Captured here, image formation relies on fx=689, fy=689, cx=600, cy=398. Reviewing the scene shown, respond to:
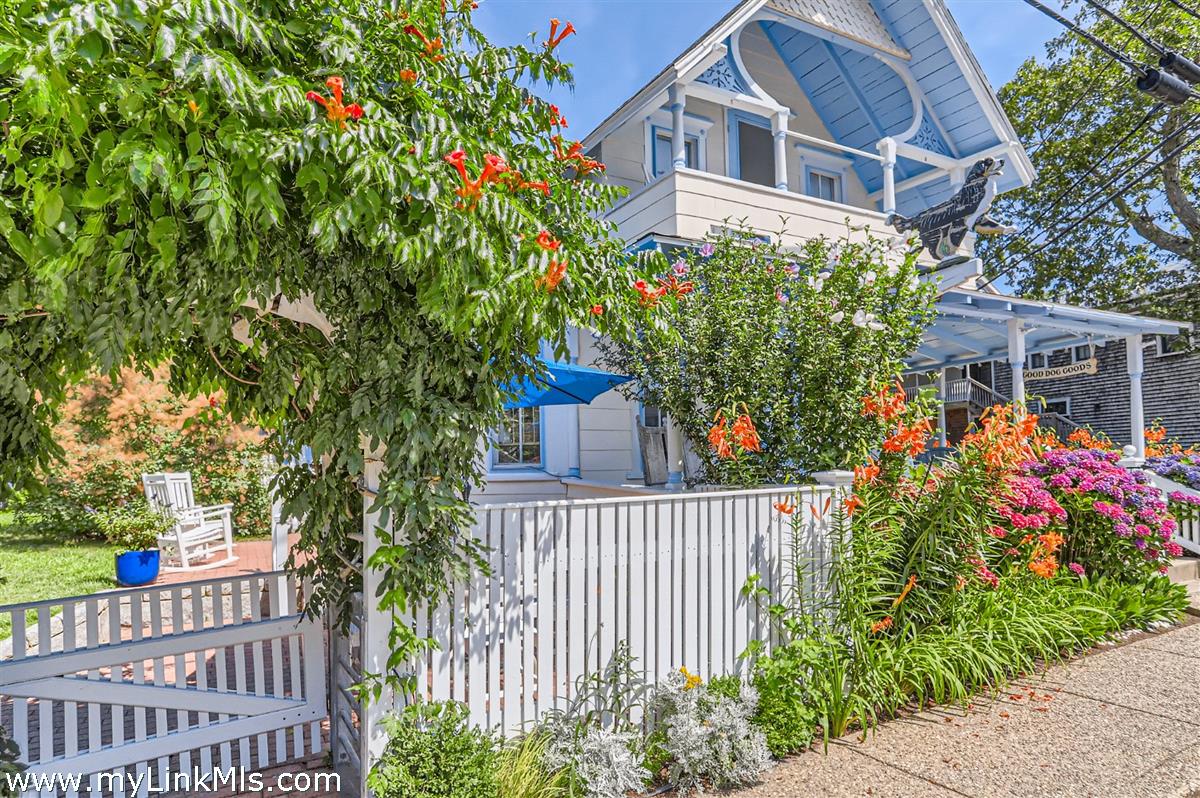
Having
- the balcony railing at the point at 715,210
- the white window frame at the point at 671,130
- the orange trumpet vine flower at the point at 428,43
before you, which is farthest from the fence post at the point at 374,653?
the white window frame at the point at 671,130

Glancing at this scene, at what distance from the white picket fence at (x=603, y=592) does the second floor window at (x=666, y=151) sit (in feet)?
20.1

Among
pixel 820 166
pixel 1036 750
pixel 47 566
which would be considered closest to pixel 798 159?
pixel 820 166

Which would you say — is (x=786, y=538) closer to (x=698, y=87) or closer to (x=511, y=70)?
(x=511, y=70)

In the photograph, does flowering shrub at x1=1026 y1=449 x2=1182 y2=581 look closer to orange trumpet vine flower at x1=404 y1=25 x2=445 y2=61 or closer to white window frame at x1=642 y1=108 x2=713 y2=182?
white window frame at x1=642 y1=108 x2=713 y2=182

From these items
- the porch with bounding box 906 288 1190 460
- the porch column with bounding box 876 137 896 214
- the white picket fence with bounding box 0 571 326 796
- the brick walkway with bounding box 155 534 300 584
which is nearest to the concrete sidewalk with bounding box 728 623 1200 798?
the white picket fence with bounding box 0 571 326 796

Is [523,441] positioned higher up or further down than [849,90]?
further down

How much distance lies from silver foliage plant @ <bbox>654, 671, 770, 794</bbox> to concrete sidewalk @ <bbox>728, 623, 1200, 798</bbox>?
0.11 meters

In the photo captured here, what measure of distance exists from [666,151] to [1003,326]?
555 centimetres

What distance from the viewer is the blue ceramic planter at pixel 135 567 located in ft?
26.0

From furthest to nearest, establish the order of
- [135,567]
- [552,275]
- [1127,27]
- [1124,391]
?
[1124,391], [135,567], [1127,27], [552,275]

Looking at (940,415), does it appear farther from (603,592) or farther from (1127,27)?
(603,592)

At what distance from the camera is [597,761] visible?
339 cm

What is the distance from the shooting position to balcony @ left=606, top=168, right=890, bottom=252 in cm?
784

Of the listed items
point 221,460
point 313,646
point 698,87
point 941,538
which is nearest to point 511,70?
point 313,646
